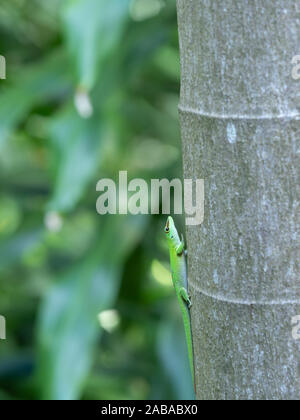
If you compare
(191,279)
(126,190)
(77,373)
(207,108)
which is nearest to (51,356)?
(77,373)

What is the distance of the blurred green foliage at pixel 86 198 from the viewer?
184 centimetres

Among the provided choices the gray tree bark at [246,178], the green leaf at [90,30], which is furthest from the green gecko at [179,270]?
the green leaf at [90,30]

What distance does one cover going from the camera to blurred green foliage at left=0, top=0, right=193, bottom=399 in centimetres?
184

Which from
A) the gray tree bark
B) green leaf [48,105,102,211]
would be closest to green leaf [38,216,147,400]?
green leaf [48,105,102,211]

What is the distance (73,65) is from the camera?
1.59 metres

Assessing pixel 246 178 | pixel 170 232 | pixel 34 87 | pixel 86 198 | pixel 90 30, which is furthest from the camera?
pixel 86 198

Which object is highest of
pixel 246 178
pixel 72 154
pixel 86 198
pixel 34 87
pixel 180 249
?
pixel 34 87

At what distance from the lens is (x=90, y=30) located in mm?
1619

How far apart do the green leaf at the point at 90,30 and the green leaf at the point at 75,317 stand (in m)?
0.65

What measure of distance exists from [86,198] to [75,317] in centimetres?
60

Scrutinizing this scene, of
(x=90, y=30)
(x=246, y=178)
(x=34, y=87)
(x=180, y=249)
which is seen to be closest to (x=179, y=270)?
(x=180, y=249)

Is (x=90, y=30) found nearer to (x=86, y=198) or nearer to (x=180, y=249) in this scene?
(x=180, y=249)

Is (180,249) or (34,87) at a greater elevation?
(34,87)

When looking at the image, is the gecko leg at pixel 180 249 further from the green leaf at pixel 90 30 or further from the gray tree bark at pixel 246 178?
the green leaf at pixel 90 30
